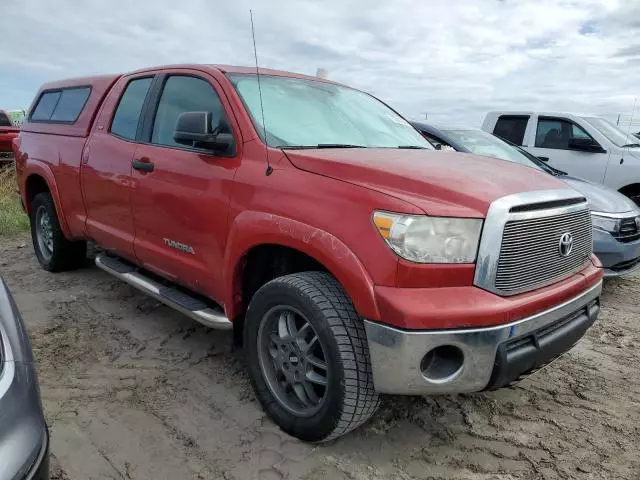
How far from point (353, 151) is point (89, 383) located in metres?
2.02

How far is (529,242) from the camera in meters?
2.35

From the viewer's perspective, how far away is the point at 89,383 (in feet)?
10.1

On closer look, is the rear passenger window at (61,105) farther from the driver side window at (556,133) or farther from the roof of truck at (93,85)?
the driver side window at (556,133)

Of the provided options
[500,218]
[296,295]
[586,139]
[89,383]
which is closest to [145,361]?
[89,383]

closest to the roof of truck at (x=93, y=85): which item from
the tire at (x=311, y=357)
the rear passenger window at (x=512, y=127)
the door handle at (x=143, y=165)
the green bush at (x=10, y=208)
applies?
the door handle at (x=143, y=165)

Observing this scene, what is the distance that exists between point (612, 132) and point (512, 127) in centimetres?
142

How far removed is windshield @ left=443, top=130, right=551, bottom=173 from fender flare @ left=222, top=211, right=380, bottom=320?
3958mm

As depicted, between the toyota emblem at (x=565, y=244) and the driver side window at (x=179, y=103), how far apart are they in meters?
1.96

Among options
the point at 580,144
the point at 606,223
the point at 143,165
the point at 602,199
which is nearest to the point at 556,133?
the point at 580,144

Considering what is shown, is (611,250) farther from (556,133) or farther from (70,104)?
(70,104)

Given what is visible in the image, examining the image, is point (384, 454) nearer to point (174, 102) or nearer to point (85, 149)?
point (174, 102)

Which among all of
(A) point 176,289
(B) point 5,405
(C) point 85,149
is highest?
(C) point 85,149

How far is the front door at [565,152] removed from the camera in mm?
7496

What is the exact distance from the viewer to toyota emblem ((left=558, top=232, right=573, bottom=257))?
255cm
